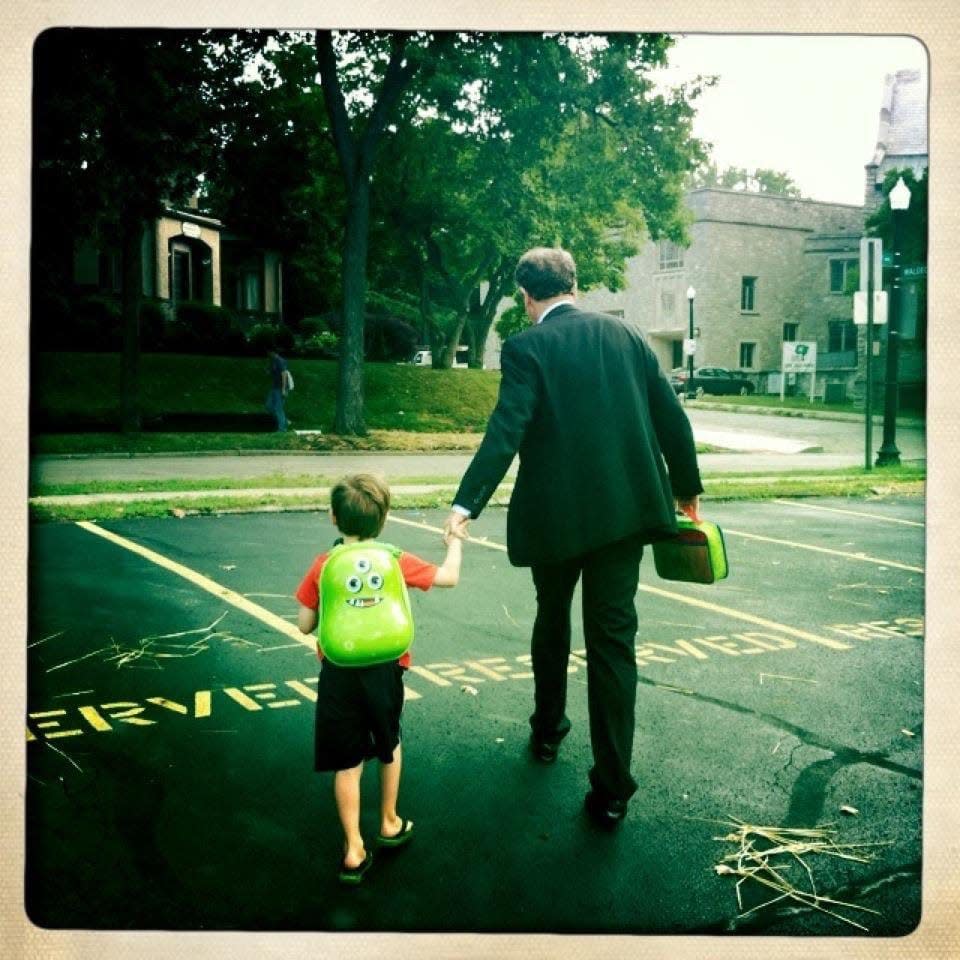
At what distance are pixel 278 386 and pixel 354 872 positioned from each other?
2064 millimetres

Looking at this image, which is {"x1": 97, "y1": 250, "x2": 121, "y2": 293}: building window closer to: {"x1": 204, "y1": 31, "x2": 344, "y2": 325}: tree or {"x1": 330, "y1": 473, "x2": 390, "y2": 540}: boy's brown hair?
{"x1": 204, "y1": 31, "x2": 344, "y2": 325}: tree

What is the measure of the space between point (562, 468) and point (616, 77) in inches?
55.5

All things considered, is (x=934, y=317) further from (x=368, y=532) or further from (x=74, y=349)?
(x=74, y=349)

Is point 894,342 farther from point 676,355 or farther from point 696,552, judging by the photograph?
point 696,552

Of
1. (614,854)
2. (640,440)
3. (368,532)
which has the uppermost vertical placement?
(640,440)

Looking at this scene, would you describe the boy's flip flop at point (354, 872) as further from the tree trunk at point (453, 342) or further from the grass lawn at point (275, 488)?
the tree trunk at point (453, 342)

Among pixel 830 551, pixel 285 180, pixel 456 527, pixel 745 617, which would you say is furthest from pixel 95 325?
pixel 830 551

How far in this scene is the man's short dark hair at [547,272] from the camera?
3.74m

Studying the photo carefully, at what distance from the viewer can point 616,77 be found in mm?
3854

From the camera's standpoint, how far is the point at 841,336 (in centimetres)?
426

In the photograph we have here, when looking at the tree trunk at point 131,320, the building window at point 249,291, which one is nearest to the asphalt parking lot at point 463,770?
the tree trunk at point 131,320

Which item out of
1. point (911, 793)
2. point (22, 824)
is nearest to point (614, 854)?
point (911, 793)

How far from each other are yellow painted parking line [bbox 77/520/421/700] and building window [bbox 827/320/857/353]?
2.17m

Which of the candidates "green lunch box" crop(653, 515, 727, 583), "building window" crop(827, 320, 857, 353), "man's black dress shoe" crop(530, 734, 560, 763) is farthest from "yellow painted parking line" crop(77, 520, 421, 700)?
"building window" crop(827, 320, 857, 353)
